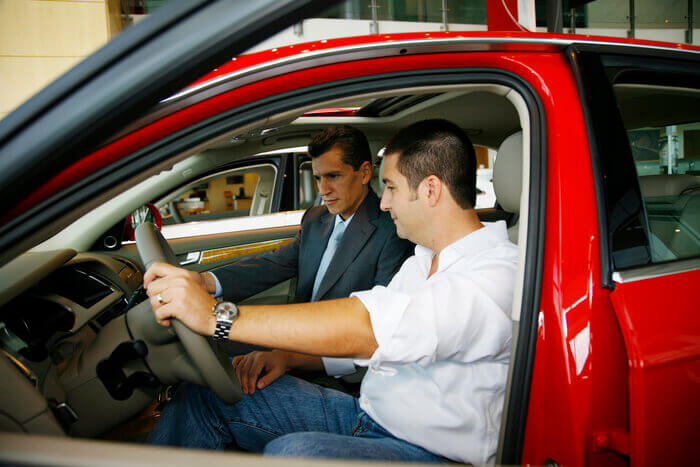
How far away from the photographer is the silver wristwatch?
36.8 inches

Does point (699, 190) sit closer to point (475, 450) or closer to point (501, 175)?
point (501, 175)

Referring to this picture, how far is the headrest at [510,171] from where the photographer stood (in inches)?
46.8

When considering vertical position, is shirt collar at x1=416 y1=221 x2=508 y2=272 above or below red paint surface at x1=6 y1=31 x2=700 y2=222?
below

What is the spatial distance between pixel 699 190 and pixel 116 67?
1.72 m

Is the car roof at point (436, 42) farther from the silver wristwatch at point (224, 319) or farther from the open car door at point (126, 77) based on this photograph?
the silver wristwatch at point (224, 319)

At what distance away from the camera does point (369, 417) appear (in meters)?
1.21

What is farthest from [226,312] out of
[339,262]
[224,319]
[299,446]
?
[339,262]

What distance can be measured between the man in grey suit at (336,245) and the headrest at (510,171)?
0.64m

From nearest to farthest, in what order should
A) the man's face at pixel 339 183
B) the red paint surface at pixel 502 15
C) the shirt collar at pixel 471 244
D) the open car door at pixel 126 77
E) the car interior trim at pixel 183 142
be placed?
the open car door at pixel 126 77, the car interior trim at pixel 183 142, the red paint surface at pixel 502 15, the shirt collar at pixel 471 244, the man's face at pixel 339 183

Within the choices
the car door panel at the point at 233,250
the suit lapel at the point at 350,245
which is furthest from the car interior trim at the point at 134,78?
the car door panel at the point at 233,250

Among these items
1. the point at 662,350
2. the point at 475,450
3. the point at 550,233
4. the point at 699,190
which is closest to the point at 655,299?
the point at 662,350

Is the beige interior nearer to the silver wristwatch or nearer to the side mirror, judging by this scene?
the side mirror

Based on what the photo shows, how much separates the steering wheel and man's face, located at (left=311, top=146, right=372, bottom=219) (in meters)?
0.92

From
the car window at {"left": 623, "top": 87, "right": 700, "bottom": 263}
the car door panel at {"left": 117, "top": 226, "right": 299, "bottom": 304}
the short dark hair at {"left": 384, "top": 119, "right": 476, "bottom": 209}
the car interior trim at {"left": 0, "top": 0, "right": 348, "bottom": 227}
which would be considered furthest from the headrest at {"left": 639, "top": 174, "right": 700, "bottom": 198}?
the car door panel at {"left": 117, "top": 226, "right": 299, "bottom": 304}
